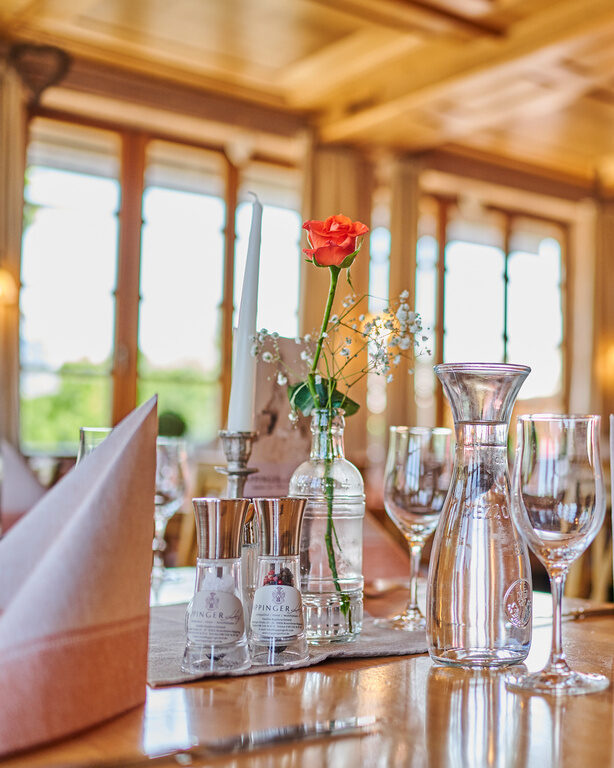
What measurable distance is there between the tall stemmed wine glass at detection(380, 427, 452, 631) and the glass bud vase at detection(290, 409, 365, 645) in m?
0.14

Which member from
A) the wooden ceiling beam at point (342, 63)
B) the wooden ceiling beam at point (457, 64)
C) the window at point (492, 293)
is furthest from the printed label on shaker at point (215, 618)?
the window at point (492, 293)

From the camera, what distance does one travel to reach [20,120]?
6055 millimetres

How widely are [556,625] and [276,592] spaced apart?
0.23 meters

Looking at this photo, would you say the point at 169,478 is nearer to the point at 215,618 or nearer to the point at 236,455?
the point at 236,455

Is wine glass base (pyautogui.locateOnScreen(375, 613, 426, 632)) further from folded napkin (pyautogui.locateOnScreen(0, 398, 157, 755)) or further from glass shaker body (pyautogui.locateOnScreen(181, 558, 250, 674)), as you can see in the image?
folded napkin (pyautogui.locateOnScreen(0, 398, 157, 755))

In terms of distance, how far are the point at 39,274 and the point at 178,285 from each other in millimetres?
1049

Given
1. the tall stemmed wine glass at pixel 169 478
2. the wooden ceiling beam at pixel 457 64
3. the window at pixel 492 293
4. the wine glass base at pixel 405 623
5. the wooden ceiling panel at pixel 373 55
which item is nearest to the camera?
the wine glass base at pixel 405 623

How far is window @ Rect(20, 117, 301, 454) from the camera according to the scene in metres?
6.43

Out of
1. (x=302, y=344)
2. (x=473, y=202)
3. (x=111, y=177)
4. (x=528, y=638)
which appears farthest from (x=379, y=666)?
(x=473, y=202)

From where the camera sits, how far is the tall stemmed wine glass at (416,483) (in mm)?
1094

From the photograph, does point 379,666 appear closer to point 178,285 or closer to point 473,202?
point 178,285

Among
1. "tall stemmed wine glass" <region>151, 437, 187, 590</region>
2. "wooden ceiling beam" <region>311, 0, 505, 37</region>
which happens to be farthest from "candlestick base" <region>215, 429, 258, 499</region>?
"wooden ceiling beam" <region>311, 0, 505, 37</region>

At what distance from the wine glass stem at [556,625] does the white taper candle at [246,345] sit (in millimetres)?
355

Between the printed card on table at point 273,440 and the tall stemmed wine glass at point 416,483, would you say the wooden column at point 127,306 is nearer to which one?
the printed card on table at point 273,440
